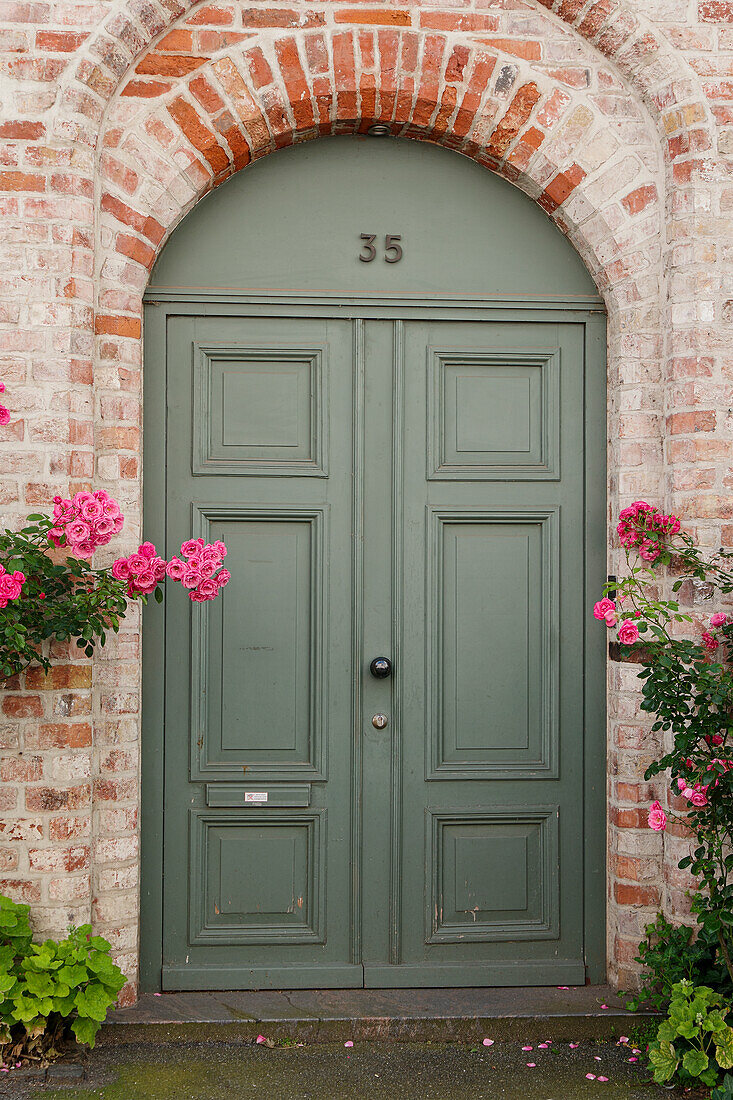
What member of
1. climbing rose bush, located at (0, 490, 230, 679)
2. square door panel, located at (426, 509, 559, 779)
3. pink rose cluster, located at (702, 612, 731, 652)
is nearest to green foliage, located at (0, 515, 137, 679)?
climbing rose bush, located at (0, 490, 230, 679)

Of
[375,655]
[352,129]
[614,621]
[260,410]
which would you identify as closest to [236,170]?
[352,129]

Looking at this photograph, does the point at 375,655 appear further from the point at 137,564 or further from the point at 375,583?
the point at 137,564

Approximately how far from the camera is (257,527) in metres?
3.73

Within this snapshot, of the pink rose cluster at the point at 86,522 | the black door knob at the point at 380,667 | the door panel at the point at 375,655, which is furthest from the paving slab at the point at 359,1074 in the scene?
the pink rose cluster at the point at 86,522

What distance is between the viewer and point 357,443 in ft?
12.2

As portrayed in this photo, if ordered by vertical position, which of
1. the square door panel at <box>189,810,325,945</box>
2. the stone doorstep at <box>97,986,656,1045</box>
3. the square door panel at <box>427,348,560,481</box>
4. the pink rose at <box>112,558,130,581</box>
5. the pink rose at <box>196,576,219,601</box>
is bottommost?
the stone doorstep at <box>97,986,656,1045</box>

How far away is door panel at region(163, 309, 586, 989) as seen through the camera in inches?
145

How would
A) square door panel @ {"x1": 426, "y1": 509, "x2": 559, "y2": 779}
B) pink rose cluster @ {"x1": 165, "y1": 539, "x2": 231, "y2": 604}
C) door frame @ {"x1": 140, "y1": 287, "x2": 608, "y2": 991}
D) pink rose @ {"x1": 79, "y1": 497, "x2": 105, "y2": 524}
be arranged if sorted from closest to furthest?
pink rose @ {"x1": 79, "y1": 497, "x2": 105, "y2": 524} < pink rose cluster @ {"x1": 165, "y1": 539, "x2": 231, "y2": 604} < door frame @ {"x1": 140, "y1": 287, "x2": 608, "y2": 991} < square door panel @ {"x1": 426, "y1": 509, "x2": 559, "y2": 779}

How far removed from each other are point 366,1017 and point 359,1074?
0.29m

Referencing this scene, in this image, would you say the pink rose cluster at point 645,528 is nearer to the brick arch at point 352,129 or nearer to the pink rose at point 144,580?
the brick arch at point 352,129

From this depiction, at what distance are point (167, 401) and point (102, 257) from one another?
1.91ft

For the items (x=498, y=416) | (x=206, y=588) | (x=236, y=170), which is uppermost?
(x=236, y=170)

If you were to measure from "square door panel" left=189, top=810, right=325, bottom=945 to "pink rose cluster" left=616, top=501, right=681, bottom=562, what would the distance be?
5.35 ft

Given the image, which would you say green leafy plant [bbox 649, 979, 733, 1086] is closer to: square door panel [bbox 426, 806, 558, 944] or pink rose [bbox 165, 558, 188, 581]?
square door panel [bbox 426, 806, 558, 944]
